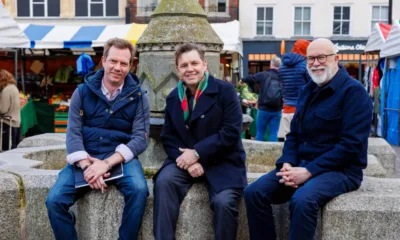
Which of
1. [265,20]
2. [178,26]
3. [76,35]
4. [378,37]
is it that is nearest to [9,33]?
[76,35]

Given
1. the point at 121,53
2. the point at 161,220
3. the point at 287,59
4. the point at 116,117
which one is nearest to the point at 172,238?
the point at 161,220

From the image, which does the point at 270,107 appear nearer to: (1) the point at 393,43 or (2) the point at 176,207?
(1) the point at 393,43

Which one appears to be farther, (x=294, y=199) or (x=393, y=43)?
(x=393, y=43)

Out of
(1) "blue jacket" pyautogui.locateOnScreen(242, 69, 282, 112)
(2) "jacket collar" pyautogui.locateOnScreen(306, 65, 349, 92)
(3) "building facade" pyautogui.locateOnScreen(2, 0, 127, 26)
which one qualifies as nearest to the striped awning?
(1) "blue jacket" pyautogui.locateOnScreen(242, 69, 282, 112)

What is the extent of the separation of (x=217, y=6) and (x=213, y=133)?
82.1 feet

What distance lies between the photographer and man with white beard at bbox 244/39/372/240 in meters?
3.69

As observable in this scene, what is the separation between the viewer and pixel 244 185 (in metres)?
4.10

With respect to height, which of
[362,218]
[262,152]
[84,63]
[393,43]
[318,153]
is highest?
[393,43]

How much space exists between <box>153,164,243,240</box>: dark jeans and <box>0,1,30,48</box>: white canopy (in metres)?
7.80

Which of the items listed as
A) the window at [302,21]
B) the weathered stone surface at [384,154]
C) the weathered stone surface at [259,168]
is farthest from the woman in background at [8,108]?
the window at [302,21]

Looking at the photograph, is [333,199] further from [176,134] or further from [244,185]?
[176,134]

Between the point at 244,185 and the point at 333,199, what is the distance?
0.67 meters

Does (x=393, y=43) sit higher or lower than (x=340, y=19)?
lower

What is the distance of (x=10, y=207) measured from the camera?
426 cm
